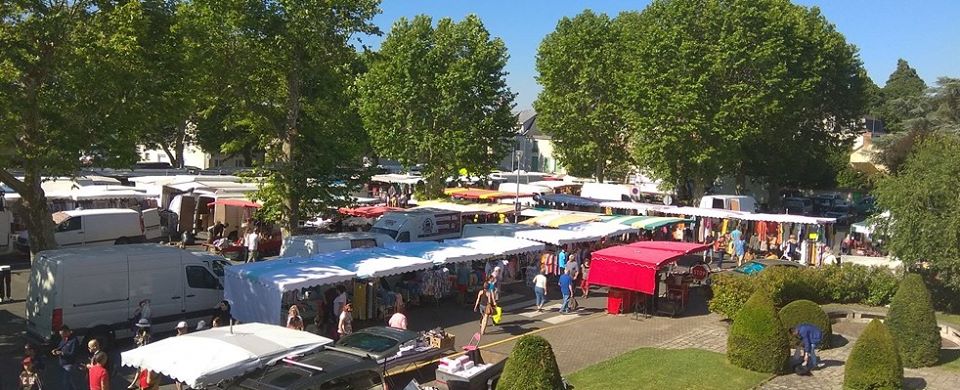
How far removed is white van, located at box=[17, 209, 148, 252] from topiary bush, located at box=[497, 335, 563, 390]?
792 inches

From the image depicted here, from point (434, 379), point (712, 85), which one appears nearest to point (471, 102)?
point (712, 85)

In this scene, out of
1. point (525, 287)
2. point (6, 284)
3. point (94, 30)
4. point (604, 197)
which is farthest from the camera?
point (604, 197)

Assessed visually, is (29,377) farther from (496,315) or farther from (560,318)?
(560,318)

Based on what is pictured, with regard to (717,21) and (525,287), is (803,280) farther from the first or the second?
(717,21)

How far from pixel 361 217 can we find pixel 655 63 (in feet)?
57.0

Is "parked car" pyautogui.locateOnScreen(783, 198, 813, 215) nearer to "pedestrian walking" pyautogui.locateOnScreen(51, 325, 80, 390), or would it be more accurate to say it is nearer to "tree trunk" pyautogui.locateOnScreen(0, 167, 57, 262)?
"tree trunk" pyautogui.locateOnScreen(0, 167, 57, 262)

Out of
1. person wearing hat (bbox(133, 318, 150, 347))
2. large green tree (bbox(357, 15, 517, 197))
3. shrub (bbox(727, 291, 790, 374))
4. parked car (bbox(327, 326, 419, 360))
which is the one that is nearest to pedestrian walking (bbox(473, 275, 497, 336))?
parked car (bbox(327, 326, 419, 360))

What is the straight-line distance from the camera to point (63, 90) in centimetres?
1725

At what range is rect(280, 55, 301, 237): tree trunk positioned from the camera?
2259 centimetres

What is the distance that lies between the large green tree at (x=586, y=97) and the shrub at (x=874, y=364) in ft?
103

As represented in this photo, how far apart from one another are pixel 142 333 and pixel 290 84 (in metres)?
10.8

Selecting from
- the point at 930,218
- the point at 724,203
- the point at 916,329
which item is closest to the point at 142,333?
the point at 916,329

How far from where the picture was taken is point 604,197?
4016cm

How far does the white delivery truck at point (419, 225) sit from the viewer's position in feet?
87.9
